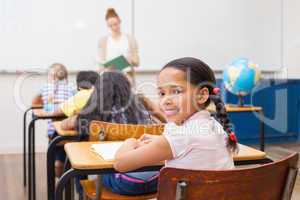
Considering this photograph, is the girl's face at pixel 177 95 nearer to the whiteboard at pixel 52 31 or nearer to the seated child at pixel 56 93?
the seated child at pixel 56 93

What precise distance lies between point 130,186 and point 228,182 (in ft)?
2.87

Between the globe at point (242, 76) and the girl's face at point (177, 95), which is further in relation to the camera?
the globe at point (242, 76)

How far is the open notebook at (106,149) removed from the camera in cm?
142

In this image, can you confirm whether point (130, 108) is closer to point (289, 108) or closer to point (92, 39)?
point (92, 39)

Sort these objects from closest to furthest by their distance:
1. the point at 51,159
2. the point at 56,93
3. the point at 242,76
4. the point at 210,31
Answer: the point at 51,159
the point at 56,93
the point at 242,76
the point at 210,31

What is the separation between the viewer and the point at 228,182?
974 mm

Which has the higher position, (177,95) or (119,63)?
(119,63)

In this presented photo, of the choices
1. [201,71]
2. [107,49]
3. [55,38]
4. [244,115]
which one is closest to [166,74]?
[201,71]

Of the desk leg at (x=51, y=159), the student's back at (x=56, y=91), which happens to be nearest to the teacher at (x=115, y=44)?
the student's back at (x=56, y=91)

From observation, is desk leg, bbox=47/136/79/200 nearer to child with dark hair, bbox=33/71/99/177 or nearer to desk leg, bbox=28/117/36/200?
A: child with dark hair, bbox=33/71/99/177

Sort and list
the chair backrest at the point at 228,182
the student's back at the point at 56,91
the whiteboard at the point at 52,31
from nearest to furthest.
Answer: the chair backrest at the point at 228,182
the student's back at the point at 56,91
the whiteboard at the point at 52,31

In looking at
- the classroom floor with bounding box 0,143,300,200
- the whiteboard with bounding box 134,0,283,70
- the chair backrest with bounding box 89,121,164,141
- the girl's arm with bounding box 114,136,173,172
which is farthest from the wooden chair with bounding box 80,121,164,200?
the whiteboard with bounding box 134,0,283,70

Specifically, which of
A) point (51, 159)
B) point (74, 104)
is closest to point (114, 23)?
point (74, 104)

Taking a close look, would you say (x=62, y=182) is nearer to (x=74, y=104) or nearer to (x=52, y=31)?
(x=74, y=104)
